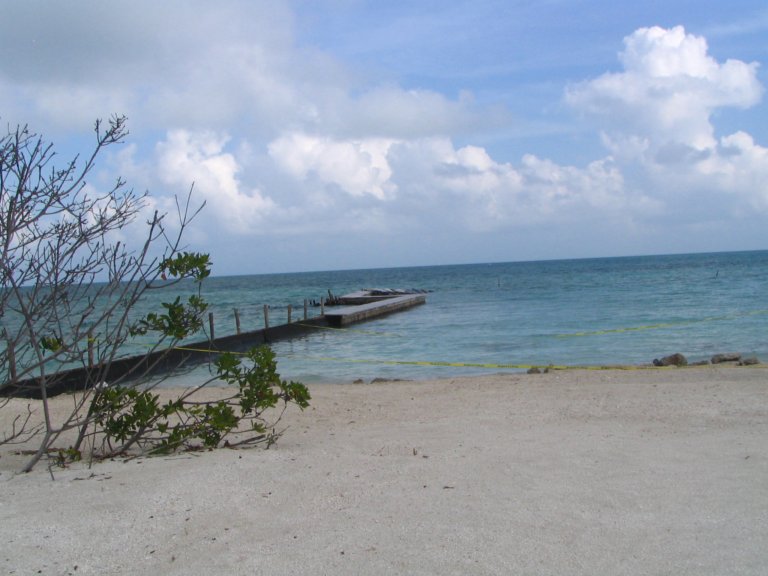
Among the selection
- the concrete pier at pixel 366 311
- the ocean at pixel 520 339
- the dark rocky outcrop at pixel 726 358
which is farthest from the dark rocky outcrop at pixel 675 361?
the concrete pier at pixel 366 311

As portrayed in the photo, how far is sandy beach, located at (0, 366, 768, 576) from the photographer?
3.41 meters

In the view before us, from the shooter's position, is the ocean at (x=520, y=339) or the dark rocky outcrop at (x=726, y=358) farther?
the ocean at (x=520, y=339)

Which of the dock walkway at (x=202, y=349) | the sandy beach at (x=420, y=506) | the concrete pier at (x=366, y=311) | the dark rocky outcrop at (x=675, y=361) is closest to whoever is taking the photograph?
the sandy beach at (x=420, y=506)

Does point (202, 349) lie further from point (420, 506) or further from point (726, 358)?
point (420, 506)

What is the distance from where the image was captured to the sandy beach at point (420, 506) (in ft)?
11.2

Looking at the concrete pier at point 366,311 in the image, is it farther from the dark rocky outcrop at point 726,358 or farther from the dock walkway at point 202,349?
the dark rocky outcrop at point 726,358

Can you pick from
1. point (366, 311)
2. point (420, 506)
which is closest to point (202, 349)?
point (420, 506)

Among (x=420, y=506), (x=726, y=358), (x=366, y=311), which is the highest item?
(x=420, y=506)

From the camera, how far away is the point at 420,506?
4188 millimetres

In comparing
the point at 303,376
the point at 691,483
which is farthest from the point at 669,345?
the point at 691,483

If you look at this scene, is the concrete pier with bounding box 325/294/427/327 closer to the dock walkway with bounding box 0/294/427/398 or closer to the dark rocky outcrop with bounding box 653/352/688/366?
the dock walkway with bounding box 0/294/427/398

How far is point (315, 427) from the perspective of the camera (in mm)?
7680

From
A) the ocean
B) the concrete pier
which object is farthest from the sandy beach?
the concrete pier

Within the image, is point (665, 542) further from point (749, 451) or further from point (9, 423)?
point (9, 423)
